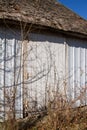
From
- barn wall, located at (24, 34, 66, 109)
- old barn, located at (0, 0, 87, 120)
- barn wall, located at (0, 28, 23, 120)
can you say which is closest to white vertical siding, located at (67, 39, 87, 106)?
old barn, located at (0, 0, 87, 120)

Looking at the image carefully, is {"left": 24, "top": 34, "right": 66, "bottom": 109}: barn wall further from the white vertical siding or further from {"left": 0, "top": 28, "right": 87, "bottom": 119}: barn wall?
the white vertical siding

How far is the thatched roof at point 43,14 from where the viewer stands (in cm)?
964

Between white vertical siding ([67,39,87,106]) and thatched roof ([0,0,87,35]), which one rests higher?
thatched roof ([0,0,87,35])

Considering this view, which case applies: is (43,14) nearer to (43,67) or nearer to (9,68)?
(43,67)

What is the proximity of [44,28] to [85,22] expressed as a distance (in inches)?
155

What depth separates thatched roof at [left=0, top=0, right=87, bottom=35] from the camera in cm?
964

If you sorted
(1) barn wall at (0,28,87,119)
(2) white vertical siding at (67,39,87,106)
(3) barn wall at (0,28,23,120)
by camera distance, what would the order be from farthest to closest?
(2) white vertical siding at (67,39,87,106) < (1) barn wall at (0,28,87,119) < (3) barn wall at (0,28,23,120)

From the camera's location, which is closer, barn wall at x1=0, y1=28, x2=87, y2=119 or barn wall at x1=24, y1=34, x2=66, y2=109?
barn wall at x1=0, y1=28, x2=87, y2=119

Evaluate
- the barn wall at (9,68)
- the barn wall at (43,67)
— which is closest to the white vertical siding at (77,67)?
the barn wall at (43,67)

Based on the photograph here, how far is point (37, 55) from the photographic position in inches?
414

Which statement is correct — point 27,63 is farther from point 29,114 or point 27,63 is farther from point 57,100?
point 57,100

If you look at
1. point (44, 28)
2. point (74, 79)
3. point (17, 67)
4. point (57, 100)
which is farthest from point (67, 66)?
point (57, 100)

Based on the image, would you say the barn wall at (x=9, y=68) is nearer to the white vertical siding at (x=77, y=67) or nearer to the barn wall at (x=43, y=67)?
the barn wall at (x=43, y=67)

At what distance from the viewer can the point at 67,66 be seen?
39.1 ft
